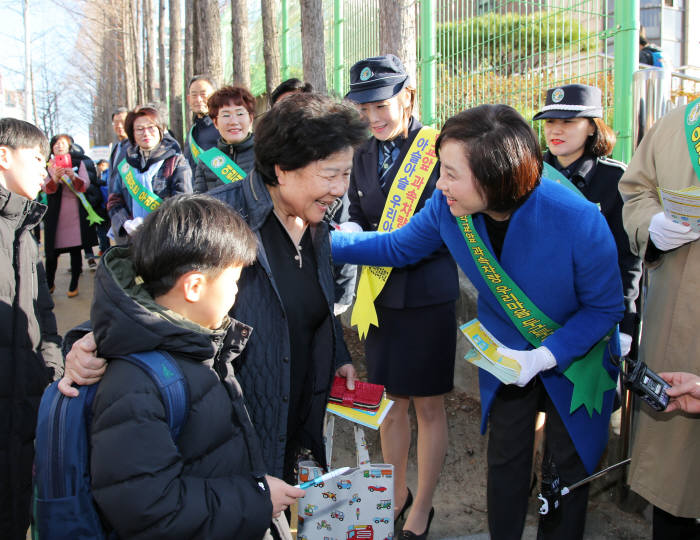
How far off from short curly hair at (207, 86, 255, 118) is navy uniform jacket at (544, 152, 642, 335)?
218 centimetres

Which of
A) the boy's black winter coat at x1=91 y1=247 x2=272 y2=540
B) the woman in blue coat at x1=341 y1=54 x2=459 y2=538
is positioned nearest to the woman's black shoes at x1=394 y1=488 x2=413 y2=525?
the woman in blue coat at x1=341 y1=54 x2=459 y2=538

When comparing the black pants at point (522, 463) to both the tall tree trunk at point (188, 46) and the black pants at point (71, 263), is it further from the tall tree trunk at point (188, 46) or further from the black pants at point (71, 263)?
the tall tree trunk at point (188, 46)

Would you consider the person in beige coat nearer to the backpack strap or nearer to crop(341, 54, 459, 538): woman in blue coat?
crop(341, 54, 459, 538): woman in blue coat

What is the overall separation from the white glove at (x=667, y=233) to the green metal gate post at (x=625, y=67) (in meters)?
1.89

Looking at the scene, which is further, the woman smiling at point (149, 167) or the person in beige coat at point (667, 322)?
the woman smiling at point (149, 167)

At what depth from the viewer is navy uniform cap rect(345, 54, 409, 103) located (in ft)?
9.58

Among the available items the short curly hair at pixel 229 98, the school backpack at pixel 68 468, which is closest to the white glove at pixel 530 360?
the school backpack at pixel 68 468

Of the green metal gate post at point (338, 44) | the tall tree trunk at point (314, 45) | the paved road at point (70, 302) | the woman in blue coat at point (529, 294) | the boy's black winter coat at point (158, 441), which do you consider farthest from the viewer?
the green metal gate post at point (338, 44)

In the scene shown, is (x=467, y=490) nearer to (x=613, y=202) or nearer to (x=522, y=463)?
(x=522, y=463)

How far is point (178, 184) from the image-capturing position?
462cm

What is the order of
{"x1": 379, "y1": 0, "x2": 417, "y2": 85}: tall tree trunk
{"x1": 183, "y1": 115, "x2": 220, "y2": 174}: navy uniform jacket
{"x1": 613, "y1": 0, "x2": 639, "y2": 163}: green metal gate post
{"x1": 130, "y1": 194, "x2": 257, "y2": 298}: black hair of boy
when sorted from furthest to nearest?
{"x1": 379, "y1": 0, "x2": 417, "y2": 85}: tall tree trunk → {"x1": 183, "y1": 115, "x2": 220, "y2": 174}: navy uniform jacket → {"x1": 613, "y1": 0, "x2": 639, "y2": 163}: green metal gate post → {"x1": 130, "y1": 194, "x2": 257, "y2": 298}: black hair of boy

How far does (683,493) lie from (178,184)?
3769 millimetres

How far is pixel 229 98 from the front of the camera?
4227mm

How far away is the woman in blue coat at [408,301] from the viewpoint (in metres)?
2.98
